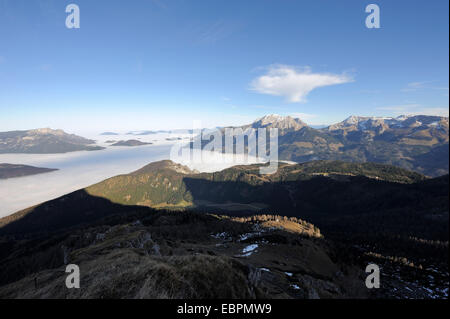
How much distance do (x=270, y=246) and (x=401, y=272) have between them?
3785 inches

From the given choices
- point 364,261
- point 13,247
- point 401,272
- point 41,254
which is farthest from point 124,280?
point 13,247

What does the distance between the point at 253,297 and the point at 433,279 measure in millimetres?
178898

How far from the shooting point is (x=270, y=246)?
4277 inches

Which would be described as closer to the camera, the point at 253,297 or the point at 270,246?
the point at 253,297

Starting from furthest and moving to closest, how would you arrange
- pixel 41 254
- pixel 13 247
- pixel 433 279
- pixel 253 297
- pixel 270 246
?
1. pixel 13 247
2. pixel 41 254
3. pixel 433 279
4. pixel 270 246
5. pixel 253 297

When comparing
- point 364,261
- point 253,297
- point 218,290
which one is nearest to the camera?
point 218,290

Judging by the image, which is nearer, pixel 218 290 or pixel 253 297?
pixel 218 290
